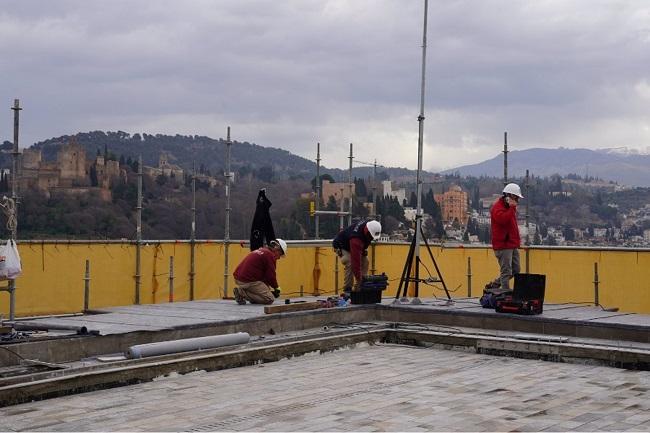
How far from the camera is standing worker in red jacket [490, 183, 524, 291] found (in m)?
13.3

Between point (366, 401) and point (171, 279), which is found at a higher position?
point (171, 279)

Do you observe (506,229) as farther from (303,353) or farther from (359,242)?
(303,353)

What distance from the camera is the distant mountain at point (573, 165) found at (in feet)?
180

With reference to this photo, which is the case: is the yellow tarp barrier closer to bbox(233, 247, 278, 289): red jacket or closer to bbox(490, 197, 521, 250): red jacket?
bbox(233, 247, 278, 289): red jacket

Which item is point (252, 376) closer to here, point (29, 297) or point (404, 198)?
A: point (29, 297)

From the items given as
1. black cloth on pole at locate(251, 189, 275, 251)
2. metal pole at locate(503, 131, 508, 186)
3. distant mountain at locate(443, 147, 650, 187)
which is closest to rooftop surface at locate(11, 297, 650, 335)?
black cloth on pole at locate(251, 189, 275, 251)

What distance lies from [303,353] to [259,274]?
3.17 meters

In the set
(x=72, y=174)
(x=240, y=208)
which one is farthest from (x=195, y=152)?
(x=72, y=174)

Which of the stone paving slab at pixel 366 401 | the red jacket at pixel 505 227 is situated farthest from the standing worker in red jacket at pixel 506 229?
the stone paving slab at pixel 366 401

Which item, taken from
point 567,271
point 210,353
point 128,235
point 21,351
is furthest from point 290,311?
point 128,235

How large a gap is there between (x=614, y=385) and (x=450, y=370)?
186 centimetres

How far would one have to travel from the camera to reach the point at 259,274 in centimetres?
1398

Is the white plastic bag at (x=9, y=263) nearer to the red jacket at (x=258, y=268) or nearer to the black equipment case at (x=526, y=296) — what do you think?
the red jacket at (x=258, y=268)

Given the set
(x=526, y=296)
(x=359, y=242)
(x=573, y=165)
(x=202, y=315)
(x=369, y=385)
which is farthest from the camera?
(x=573, y=165)
